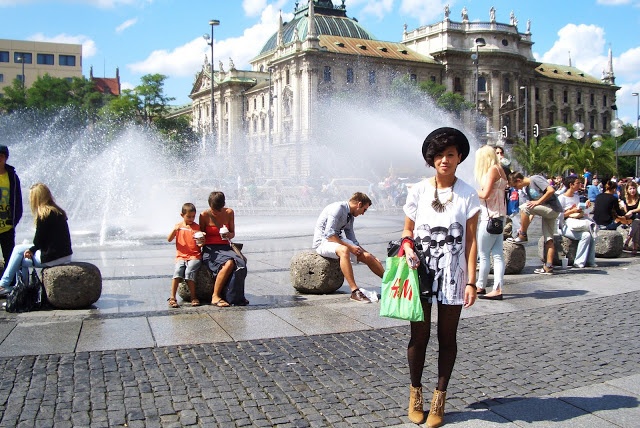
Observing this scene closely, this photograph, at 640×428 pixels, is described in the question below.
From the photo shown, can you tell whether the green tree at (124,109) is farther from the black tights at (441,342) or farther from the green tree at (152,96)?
the black tights at (441,342)

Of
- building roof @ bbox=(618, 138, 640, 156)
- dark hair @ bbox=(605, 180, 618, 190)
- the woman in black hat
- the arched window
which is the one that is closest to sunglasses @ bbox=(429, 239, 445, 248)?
the woman in black hat

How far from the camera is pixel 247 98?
330 ft

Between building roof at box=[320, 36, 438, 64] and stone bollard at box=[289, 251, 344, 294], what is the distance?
74202mm

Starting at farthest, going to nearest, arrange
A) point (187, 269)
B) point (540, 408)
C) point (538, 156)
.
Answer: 1. point (538, 156)
2. point (187, 269)
3. point (540, 408)

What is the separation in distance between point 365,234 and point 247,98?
280 feet

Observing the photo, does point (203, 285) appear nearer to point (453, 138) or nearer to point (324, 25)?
point (453, 138)

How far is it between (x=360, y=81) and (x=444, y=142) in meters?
76.5

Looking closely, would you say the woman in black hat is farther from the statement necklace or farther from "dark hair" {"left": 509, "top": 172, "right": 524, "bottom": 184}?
"dark hair" {"left": 509, "top": 172, "right": 524, "bottom": 184}

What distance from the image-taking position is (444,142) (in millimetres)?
4230

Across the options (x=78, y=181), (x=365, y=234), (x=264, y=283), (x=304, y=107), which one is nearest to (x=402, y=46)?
(x=304, y=107)

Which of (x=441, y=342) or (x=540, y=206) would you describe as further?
(x=540, y=206)

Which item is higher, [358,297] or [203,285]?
[203,285]

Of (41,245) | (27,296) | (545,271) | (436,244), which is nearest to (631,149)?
(545,271)

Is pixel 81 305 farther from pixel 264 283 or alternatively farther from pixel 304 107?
pixel 304 107
